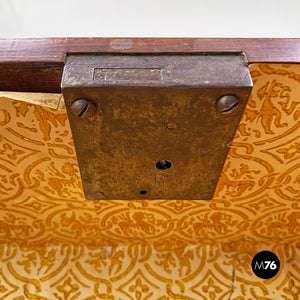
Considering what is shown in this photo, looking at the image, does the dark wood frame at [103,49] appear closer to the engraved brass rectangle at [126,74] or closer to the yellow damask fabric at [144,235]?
the engraved brass rectangle at [126,74]

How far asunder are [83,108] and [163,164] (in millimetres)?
165

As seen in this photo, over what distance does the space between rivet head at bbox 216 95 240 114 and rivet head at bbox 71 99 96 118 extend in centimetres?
15

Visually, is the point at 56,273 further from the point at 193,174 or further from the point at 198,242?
the point at 193,174

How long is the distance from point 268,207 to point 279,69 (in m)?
0.33

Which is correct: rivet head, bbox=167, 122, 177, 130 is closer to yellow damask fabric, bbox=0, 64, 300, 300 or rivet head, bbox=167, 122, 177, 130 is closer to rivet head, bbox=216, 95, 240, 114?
rivet head, bbox=216, 95, 240, 114

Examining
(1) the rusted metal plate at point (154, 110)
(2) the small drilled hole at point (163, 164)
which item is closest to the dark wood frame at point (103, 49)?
(1) the rusted metal plate at point (154, 110)

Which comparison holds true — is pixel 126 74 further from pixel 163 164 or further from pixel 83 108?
pixel 163 164

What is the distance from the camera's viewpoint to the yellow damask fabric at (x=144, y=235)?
2.13 ft

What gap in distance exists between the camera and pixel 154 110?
0.44 meters

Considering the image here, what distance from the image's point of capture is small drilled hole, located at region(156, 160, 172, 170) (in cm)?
54

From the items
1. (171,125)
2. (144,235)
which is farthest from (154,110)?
(144,235)

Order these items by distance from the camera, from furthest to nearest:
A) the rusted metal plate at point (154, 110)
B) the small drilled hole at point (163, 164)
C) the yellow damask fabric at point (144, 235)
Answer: the yellow damask fabric at point (144, 235) < the small drilled hole at point (163, 164) < the rusted metal plate at point (154, 110)

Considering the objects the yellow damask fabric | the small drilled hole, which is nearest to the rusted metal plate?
the small drilled hole

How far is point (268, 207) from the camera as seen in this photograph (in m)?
0.71
